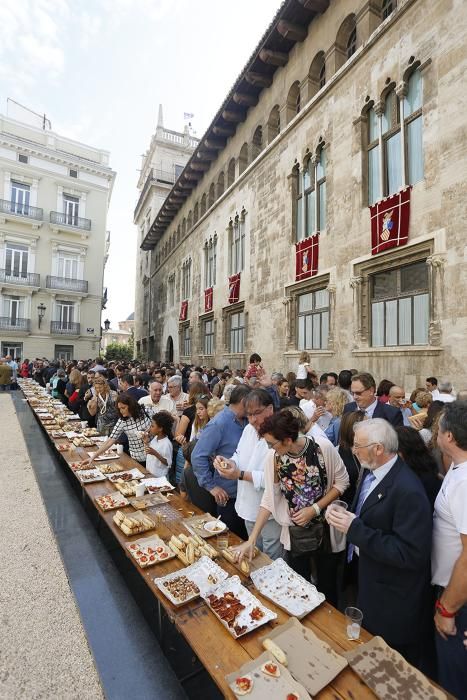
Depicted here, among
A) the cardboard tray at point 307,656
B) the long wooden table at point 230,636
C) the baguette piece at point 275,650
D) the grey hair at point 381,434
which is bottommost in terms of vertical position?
the long wooden table at point 230,636

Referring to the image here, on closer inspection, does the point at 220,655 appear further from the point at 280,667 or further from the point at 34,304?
the point at 34,304

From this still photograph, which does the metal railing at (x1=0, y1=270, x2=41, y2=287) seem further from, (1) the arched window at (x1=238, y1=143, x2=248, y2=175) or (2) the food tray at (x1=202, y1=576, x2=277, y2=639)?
(2) the food tray at (x1=202, y1=576, x2=277, y2=639)

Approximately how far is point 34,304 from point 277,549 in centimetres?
2855

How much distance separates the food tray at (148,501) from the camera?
11.7ft

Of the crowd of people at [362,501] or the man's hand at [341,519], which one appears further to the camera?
the man's hand at [341,519]

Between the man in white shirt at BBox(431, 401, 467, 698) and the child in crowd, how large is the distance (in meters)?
3.36

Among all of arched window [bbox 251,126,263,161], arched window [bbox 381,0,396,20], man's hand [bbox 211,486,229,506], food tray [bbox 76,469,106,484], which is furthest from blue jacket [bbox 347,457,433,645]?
arched window [bbox 251,126,263,161]

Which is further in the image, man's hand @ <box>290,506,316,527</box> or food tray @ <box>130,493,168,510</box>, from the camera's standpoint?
food tray @ <box>130,493,168,510</box>

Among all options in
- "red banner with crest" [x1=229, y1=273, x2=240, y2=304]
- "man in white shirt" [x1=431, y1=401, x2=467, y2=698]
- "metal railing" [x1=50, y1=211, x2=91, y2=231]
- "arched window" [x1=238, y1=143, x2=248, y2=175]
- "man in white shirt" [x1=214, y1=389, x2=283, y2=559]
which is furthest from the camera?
"metal railing" [x1=50, y1=211, x2=91, y2=231]

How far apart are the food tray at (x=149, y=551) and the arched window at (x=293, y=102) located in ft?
47.5

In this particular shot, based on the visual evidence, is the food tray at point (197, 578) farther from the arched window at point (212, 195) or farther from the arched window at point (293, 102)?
the arched window at point (212, 195)

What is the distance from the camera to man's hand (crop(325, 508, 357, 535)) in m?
2.17

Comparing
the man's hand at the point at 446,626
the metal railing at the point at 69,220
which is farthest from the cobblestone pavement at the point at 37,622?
the metal railing at the point at 69,220

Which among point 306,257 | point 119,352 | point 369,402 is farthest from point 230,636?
point 119,352
